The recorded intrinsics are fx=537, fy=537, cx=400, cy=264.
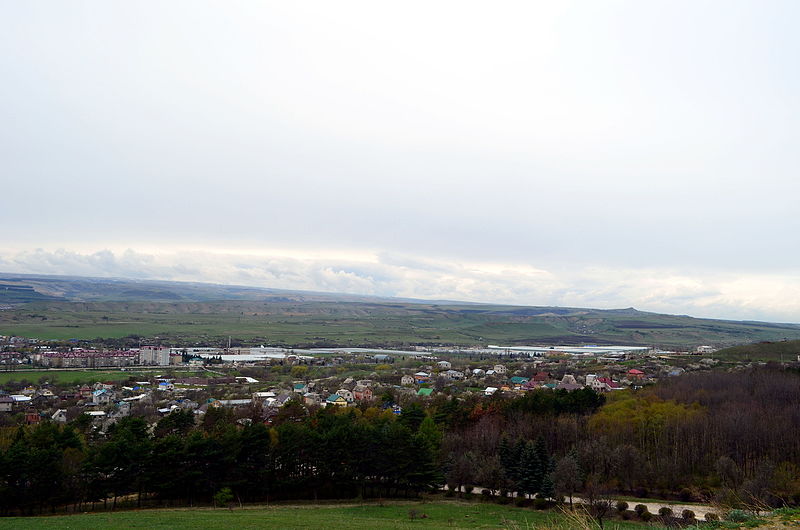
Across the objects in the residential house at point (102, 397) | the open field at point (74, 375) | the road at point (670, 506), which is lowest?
the open field at point (74, 375)

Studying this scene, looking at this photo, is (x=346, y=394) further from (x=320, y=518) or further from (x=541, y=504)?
(x=320, y=518)

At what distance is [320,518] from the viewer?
68.3ft

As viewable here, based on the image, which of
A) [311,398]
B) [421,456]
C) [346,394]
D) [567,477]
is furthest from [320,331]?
[567,477]

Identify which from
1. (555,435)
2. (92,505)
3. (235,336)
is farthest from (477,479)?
(235,336)

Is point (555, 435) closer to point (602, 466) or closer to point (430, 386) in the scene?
point (602, 466)

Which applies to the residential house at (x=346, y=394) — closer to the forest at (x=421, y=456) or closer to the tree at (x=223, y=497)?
the forest at (x=421, y=456)

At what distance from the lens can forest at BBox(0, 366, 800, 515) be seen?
23.8 m

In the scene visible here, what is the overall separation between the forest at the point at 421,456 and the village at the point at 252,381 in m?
6.08

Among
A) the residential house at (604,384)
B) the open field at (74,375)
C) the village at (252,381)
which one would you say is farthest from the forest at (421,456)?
the open field at (74,375)

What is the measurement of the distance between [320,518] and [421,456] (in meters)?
7.98

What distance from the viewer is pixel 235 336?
13938cm

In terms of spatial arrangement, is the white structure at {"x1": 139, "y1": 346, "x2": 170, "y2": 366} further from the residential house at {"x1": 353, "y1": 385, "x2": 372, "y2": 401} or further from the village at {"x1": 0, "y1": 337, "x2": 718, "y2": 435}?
the residential house at {"x1": 353, "y1": 385, "x2": 372, "y2": 401}

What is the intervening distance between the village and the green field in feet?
36.2

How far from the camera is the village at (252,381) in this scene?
45312 millimetres
